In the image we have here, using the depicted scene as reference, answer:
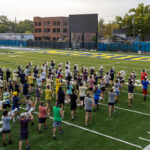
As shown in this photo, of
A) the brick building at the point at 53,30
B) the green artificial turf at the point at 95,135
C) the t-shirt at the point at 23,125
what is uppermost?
the brick building at the point at 53,30

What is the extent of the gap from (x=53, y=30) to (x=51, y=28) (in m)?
1.33

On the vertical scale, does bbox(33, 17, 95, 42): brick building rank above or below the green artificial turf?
above

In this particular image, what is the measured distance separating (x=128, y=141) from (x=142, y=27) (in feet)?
219

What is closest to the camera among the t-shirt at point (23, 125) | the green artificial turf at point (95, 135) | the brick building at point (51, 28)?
the t-shirt at point (23, 125)

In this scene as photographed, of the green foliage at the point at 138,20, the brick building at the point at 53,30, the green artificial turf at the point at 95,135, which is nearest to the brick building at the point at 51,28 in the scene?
the brick building at the point at 53,30

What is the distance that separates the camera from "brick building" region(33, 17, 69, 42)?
98.7 meters

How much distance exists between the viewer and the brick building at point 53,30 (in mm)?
98350

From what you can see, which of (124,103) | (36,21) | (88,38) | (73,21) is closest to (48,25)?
(36,21)

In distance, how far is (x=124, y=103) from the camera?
14164 millimetres

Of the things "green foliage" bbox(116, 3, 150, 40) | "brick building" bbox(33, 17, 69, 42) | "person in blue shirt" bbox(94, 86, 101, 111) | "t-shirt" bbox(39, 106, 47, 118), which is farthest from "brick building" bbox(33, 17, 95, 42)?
"t-shirt" bbox(39, 106, 47, 118)

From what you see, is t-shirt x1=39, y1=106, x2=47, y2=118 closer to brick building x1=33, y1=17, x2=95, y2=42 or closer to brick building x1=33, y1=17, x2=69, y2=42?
brick building x1=33, y1=17, x2=95, y2=42

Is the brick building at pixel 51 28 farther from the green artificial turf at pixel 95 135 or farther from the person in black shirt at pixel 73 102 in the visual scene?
the person in black shirt at pixel 73 102

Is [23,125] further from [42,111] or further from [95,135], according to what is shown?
[95,135]

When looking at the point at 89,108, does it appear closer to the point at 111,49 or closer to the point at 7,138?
the point at 7,138
